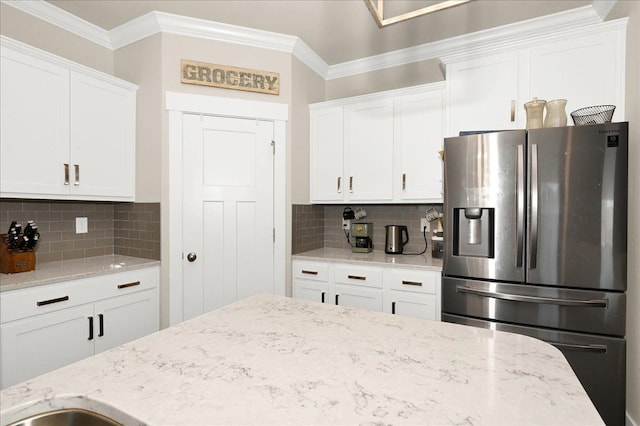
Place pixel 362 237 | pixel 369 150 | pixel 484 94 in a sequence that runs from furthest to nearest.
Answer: pixel 362 237
pixel 369 150
pixel 484 94

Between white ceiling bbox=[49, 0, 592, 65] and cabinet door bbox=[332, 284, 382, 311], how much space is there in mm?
2156

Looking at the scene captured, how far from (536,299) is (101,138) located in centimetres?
318

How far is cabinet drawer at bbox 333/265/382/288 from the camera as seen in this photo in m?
2.70

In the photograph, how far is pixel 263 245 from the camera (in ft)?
9.71

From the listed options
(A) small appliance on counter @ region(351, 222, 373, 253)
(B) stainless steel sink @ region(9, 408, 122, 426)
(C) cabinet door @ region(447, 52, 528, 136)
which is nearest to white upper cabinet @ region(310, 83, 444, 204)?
(C) cabinet door @ region(447, 52, 528, 136)

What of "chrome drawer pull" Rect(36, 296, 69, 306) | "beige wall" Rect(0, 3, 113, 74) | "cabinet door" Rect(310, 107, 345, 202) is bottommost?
"chrome drawer pull" Rect(36, 296, 69, 306)

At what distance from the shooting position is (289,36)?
2.91 metres

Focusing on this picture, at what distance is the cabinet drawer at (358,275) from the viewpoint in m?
2.70

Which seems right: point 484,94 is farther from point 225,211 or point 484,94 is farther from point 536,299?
point 225,211

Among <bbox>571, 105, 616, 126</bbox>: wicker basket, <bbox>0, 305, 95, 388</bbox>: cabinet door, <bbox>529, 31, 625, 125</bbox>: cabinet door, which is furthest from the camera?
<bbox>529, 31, 625, 125</bbox>: cabinet door

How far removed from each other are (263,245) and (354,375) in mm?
2265

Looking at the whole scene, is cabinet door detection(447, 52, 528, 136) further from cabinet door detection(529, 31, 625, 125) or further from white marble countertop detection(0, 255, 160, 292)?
white marble countertop detection(0, 255, 160, 292)

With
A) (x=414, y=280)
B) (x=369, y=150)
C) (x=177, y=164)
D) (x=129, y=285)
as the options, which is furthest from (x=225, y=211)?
(x=414, y=280)

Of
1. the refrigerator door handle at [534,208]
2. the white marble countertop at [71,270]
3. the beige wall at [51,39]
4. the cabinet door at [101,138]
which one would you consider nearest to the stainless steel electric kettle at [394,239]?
the refrigerator door handle at [534,208]
